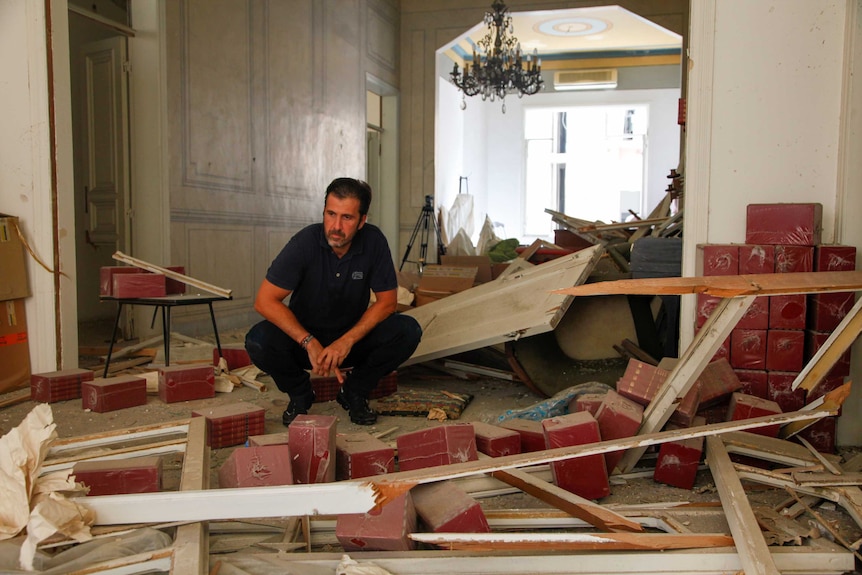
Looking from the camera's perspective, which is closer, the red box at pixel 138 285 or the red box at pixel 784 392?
the red box at pixel 784 392

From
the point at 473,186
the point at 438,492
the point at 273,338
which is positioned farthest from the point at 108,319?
the point at 473,186

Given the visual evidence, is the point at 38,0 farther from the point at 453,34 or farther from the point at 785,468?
the point at 453,34

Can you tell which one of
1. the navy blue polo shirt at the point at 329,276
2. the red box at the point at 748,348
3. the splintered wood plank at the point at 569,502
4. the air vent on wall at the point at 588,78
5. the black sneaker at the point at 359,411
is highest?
the air vent on wall at the point at 588,78

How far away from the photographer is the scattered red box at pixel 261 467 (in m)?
2.07

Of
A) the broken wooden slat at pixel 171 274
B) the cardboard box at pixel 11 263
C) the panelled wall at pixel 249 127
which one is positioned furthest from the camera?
the panelled wall at pixel 249 127

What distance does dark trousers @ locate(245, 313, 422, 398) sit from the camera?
3.18 m

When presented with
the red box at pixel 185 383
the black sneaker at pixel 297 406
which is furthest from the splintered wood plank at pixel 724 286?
the red box at pixel 185 383

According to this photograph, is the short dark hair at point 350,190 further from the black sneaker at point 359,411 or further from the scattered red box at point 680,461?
the scattered red box at point 680,461

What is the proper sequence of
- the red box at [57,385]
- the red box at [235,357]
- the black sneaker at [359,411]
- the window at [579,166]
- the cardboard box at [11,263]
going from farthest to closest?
the window at [579,166] < the red box at [235,357] < the cardboard box at [11,263] < the red box at [57,385] < the black sneaker at [359,411]

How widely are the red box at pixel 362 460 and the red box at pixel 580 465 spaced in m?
0.56

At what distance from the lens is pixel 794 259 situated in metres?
2.88

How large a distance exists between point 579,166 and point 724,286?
1518cm

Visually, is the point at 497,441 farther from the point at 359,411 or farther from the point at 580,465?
the point at 359,411

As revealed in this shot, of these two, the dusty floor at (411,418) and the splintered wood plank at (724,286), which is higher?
the splintered wood plank at (724,286)
